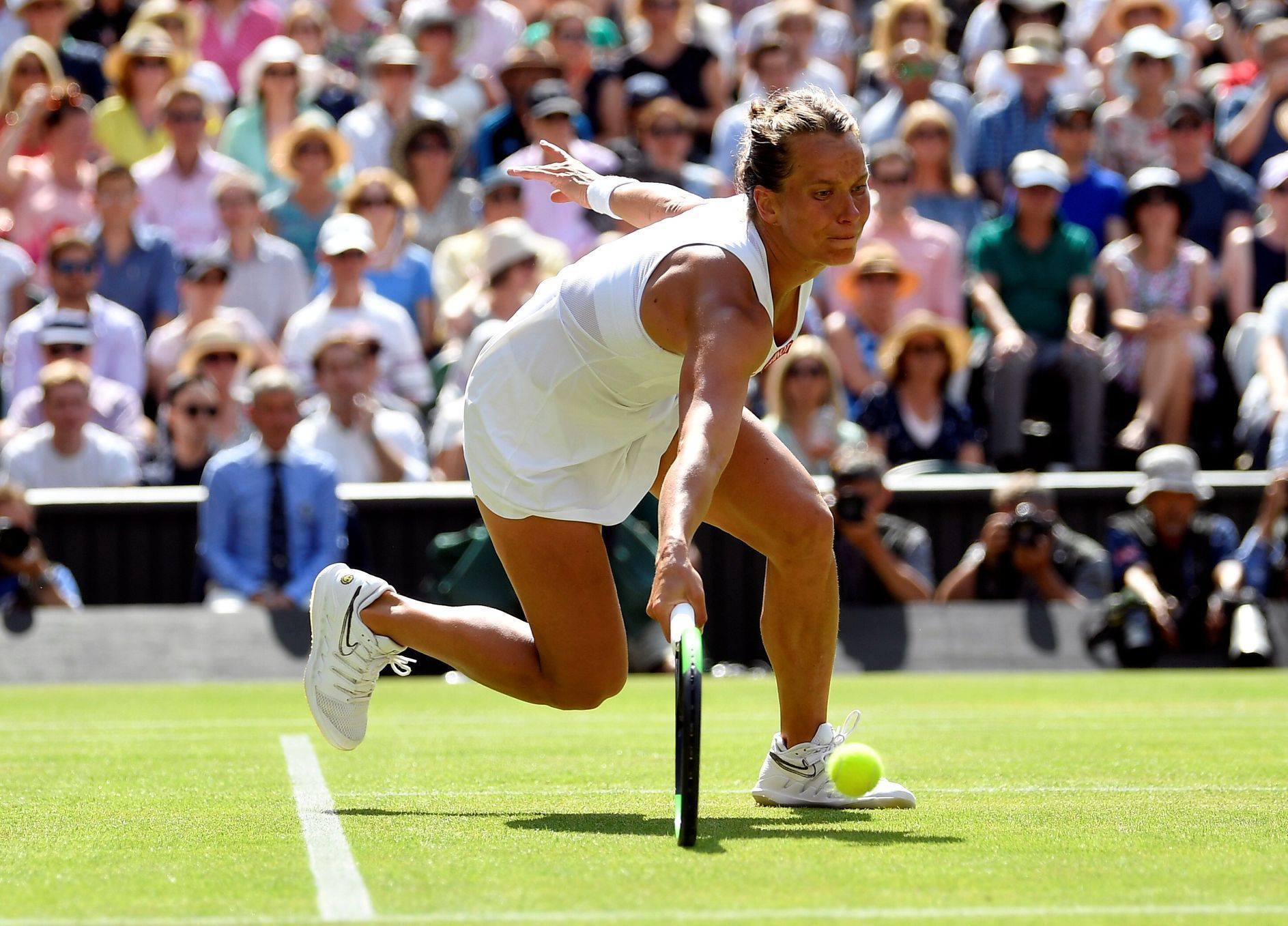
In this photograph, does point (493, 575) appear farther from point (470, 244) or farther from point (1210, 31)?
point (1210, 31)

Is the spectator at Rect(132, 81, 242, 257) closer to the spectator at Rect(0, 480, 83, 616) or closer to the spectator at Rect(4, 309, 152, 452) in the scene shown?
the spectator at Rect(4, 309, 152, 452)

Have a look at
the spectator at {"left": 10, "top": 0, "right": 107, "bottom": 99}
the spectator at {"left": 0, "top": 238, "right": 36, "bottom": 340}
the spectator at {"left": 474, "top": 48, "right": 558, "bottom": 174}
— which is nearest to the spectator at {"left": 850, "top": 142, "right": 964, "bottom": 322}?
the spectator at {"left": 474, "top": 48, "right": 558, "bottom": 174}

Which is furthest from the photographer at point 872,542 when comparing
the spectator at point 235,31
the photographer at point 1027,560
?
the spectator at point 235,31

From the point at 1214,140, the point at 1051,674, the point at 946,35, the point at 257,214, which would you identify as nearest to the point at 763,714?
the point at 1051,674

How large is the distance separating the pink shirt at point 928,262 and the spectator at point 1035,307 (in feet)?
0.53

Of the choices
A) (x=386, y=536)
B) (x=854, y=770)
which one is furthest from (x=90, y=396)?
(x=854, y=770)

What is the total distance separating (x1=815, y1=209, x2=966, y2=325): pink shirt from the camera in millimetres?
13281

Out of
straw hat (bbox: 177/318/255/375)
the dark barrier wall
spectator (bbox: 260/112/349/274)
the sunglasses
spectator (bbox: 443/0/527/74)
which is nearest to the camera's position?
the dark barrier wall

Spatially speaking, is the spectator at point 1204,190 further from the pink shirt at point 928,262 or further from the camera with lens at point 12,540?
the camera with lens at point 12,540

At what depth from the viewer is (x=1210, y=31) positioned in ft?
55.6

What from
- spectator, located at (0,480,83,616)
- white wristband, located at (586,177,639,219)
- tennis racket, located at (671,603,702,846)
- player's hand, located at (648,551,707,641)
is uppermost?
white wristband, located at (586,177,639,219)

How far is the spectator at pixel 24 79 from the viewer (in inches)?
560

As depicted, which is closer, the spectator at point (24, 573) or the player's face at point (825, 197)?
the player's face at point (825, 197)

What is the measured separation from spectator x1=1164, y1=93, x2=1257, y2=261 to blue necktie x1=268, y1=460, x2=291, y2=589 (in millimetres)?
6505
